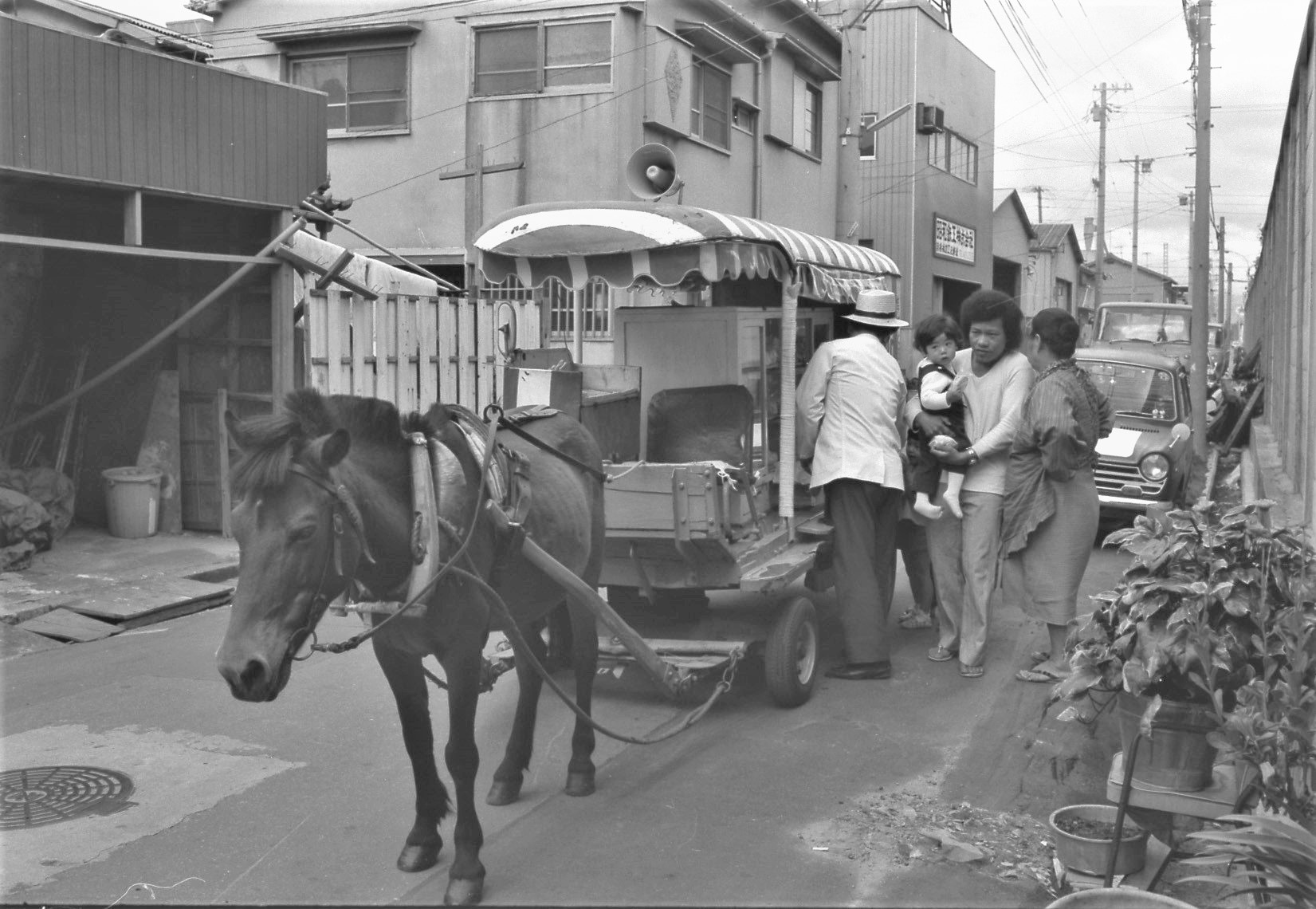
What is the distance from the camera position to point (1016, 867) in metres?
4.51

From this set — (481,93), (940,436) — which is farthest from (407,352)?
(481,93)

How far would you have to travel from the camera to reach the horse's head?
343cm

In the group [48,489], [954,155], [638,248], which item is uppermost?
[954,155]

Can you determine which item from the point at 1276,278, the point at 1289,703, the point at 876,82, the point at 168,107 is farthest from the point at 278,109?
the point at 876,82

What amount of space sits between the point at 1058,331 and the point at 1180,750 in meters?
3.04

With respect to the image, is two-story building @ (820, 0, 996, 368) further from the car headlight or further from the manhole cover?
the manhole cover

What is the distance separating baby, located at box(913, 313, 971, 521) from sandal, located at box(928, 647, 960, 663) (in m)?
0.86

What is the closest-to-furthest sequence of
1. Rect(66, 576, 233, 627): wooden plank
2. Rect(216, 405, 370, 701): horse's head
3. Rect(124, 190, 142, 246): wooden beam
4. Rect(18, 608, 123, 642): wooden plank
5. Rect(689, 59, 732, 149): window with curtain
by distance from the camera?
Rect(216, 405, 370, 701): horse's head
Rect(18, 608, 123, 642): wooden plank
Rect(66, 576, 233, 627): wooden plank
Rect(124, 190, 142, 246): wooden beam
Rect(689, 59, 732, 149): window with curtain

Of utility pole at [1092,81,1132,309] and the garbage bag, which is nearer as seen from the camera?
the garbage bag

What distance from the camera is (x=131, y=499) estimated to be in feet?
37.6

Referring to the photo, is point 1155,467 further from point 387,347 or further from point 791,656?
point 387,347

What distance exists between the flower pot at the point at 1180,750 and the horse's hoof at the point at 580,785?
7.26 feet

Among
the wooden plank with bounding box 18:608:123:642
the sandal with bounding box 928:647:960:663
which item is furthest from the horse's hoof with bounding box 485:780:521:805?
the wooden plank with bounding box 18:608:123:642

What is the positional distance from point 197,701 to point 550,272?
300 centimetres
